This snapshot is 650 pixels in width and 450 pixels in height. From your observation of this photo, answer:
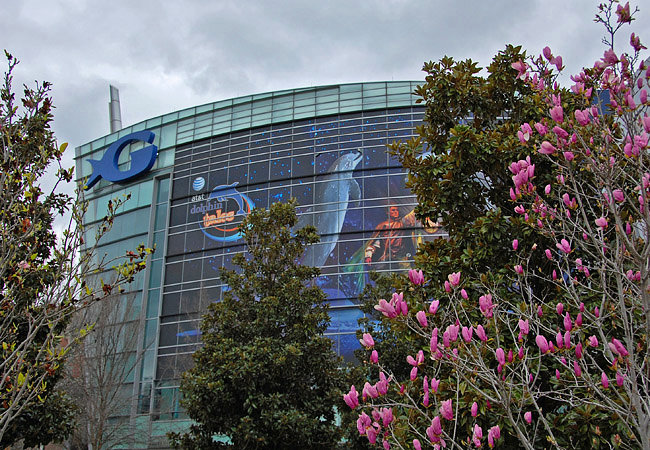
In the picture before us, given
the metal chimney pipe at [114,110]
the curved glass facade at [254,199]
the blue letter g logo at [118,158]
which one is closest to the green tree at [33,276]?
the curved glass facade at [254,199]

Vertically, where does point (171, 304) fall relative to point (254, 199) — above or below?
below

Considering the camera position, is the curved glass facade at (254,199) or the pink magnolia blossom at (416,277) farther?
the curved glass facade at (254,199)

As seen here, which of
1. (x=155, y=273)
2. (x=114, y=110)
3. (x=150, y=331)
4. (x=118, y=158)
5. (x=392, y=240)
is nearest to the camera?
(x=392, y=240)

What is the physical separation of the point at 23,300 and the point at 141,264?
3.62 metres

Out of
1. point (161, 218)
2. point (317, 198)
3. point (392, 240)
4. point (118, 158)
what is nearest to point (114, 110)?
point (118, 158)

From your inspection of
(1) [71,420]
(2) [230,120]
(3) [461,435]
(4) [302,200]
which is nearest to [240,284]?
(1) [71,420]

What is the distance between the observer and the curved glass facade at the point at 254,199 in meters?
28.4

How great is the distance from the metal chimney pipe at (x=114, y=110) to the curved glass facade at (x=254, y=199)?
4410 millimetres

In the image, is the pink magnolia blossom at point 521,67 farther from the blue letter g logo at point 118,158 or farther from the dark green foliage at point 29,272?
the blue letter g logo at point 118,158

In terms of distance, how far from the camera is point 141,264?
481 centimetres

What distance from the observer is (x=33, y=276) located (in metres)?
7.77

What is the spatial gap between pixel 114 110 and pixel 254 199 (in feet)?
48.9

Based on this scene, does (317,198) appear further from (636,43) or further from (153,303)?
(636,43)

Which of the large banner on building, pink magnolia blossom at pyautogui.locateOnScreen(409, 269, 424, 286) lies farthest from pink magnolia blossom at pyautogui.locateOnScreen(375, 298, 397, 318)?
the large banner on building
